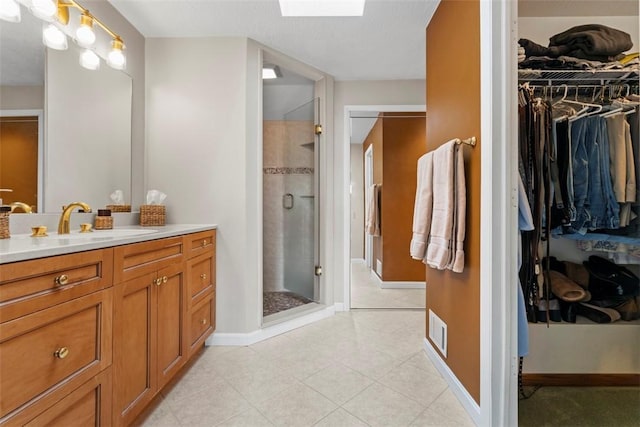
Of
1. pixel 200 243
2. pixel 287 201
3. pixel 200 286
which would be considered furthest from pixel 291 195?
pixel 200 286

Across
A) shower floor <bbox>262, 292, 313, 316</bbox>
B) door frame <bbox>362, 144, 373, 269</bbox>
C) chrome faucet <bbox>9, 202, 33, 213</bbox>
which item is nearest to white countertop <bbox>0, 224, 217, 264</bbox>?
chrome faucet <bbox>9, 202, 33, 213</bbox>

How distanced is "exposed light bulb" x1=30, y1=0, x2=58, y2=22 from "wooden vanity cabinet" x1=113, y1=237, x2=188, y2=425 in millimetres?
1188

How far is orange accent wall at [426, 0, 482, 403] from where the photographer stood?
4.47ft

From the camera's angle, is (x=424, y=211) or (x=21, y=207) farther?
(x=424, y=211)

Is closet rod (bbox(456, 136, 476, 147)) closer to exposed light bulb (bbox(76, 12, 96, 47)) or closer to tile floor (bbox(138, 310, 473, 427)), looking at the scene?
tile floor (bbox(138, 310, 473, 427))

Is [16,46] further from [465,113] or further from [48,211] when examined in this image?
[465,113]

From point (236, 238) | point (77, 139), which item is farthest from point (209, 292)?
point (77, 139)

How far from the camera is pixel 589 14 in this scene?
180cm

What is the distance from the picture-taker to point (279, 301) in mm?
2678

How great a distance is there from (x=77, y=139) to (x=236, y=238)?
1119 millimetres

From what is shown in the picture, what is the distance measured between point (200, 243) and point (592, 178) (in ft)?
7.81

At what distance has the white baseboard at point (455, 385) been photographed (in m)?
1.37

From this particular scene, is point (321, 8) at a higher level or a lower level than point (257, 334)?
higher

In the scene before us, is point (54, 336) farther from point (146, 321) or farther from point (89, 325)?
point (146, 321)
